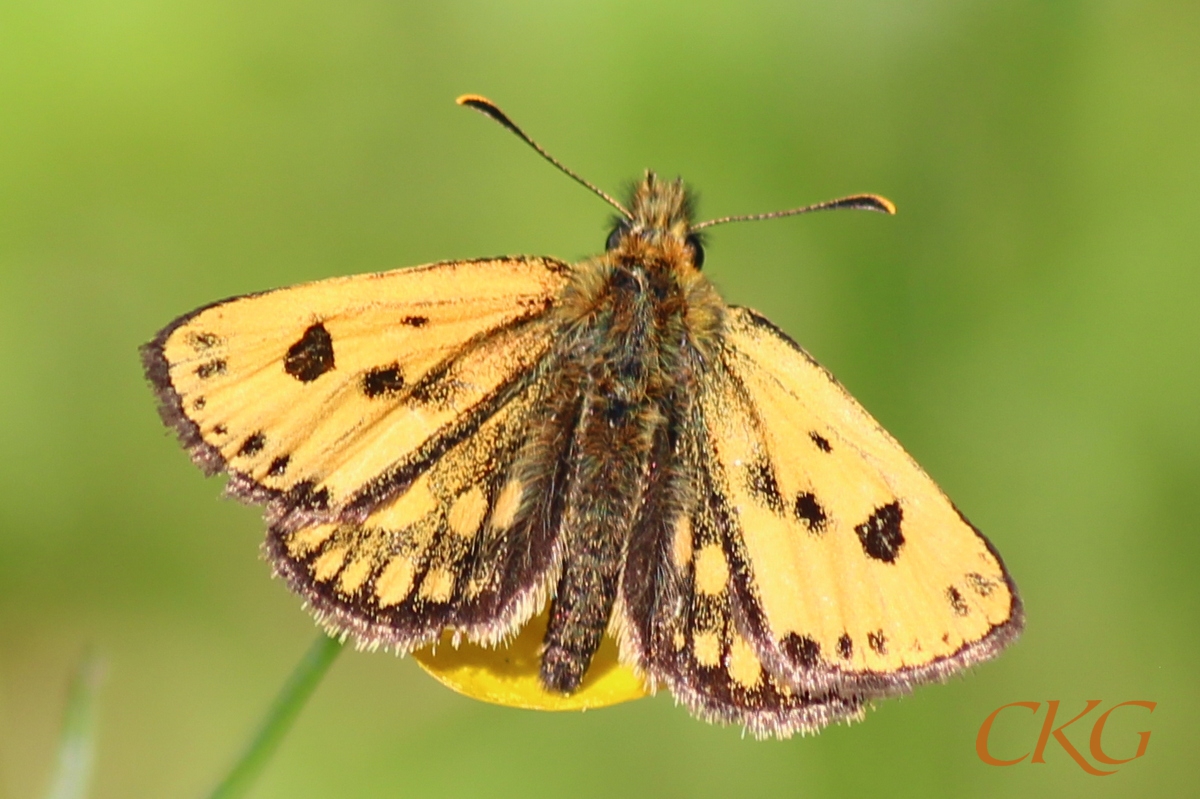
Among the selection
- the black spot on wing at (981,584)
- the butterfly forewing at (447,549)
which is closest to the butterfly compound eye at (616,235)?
the butterfly forewing at (447,549)

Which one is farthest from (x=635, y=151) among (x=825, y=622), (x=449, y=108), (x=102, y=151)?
(x=825, y=622)

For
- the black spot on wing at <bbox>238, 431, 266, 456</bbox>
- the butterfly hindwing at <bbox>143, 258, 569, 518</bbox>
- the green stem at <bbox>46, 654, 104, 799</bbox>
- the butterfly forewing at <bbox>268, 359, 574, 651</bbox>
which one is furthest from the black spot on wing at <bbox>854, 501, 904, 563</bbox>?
the green stem at <bbox>46, 654, 104, 799</bbox>

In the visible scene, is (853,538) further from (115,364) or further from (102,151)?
(102,151)

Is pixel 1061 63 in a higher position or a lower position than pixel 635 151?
higher

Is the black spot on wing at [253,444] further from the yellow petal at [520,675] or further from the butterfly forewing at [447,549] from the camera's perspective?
the yellow petal at [520,675]

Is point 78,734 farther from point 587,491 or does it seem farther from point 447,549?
point 587,491
